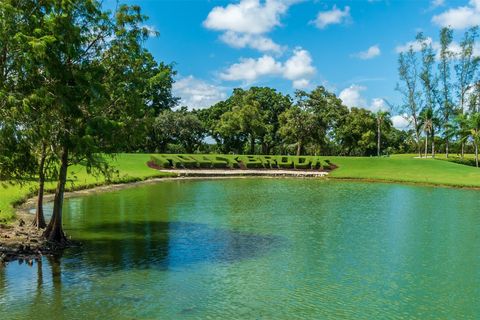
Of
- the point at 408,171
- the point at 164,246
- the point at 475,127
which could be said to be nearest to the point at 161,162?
the point at 408,171

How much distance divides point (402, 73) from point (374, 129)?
12.8 metres

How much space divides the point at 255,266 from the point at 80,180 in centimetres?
3026

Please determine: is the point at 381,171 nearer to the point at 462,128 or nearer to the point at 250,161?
the point at 250,161

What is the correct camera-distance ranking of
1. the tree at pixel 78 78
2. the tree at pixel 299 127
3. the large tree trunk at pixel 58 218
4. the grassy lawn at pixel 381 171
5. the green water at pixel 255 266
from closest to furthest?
1. the green water at pixel 255 266
2. the tree at pixel 78 78
3. the large tree trunk at pixel 58 218
4. the grassy lawn at pixel 381 171
5. the tree at pixel 299 127

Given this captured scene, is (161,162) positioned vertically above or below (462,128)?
below

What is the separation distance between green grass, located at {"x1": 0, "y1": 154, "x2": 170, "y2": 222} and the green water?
3.10m

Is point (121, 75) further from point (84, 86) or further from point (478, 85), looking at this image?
point (478, 85)

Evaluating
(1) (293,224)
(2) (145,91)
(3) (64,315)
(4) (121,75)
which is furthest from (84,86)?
(1) (293,224)

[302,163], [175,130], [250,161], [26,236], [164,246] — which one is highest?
[175,130]

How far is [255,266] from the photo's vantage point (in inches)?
667

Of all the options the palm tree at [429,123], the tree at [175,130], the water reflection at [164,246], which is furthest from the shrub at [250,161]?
the water reflection at [164,246]

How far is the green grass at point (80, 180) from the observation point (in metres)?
25.6

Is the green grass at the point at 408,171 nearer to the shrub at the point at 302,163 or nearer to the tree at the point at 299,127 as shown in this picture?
the shrub at the point at 302,163

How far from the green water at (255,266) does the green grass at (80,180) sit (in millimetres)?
3104
